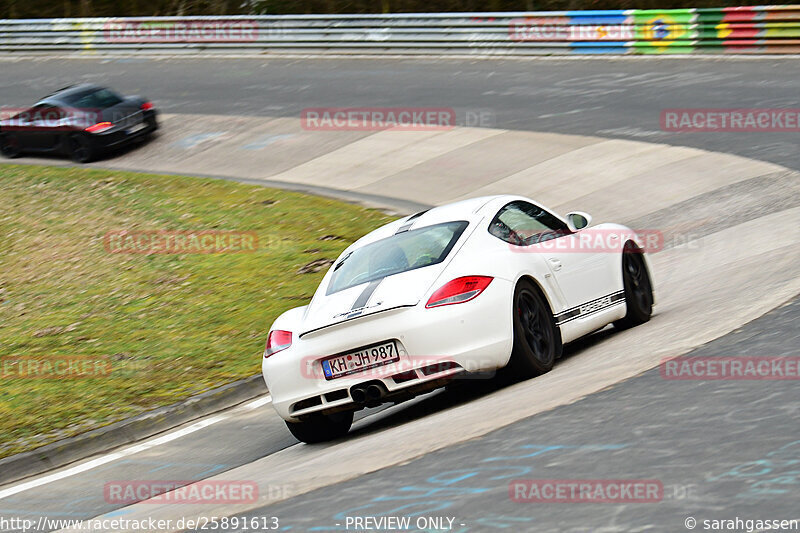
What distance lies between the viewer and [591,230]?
9.80 metres

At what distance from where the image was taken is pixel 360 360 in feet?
25.5

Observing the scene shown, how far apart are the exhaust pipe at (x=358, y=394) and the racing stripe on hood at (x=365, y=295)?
0.55 m

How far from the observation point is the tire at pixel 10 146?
27156 mm

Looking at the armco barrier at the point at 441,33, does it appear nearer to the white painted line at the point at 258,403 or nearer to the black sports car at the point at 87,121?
the black sports car at the point at 87,121

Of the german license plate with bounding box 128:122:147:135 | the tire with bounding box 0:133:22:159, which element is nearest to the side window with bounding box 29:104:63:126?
the tire with bounding box 0:133:22:159

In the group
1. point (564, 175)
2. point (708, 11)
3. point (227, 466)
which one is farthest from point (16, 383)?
point (708, 11)

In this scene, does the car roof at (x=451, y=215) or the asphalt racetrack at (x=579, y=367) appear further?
the car roof at (x=451, y=215)

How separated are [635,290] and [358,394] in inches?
127

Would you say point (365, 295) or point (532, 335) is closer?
point (365, 295)

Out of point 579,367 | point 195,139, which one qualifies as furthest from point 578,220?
point 195,139

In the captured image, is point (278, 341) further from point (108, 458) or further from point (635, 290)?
point (635, 290)

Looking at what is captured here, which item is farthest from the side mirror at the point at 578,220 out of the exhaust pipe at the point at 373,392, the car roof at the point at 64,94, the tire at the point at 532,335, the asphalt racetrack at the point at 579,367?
the car roof at the point at 64,94

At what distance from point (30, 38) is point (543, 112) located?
23773 mm

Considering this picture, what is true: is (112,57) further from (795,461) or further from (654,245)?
(795,461)
